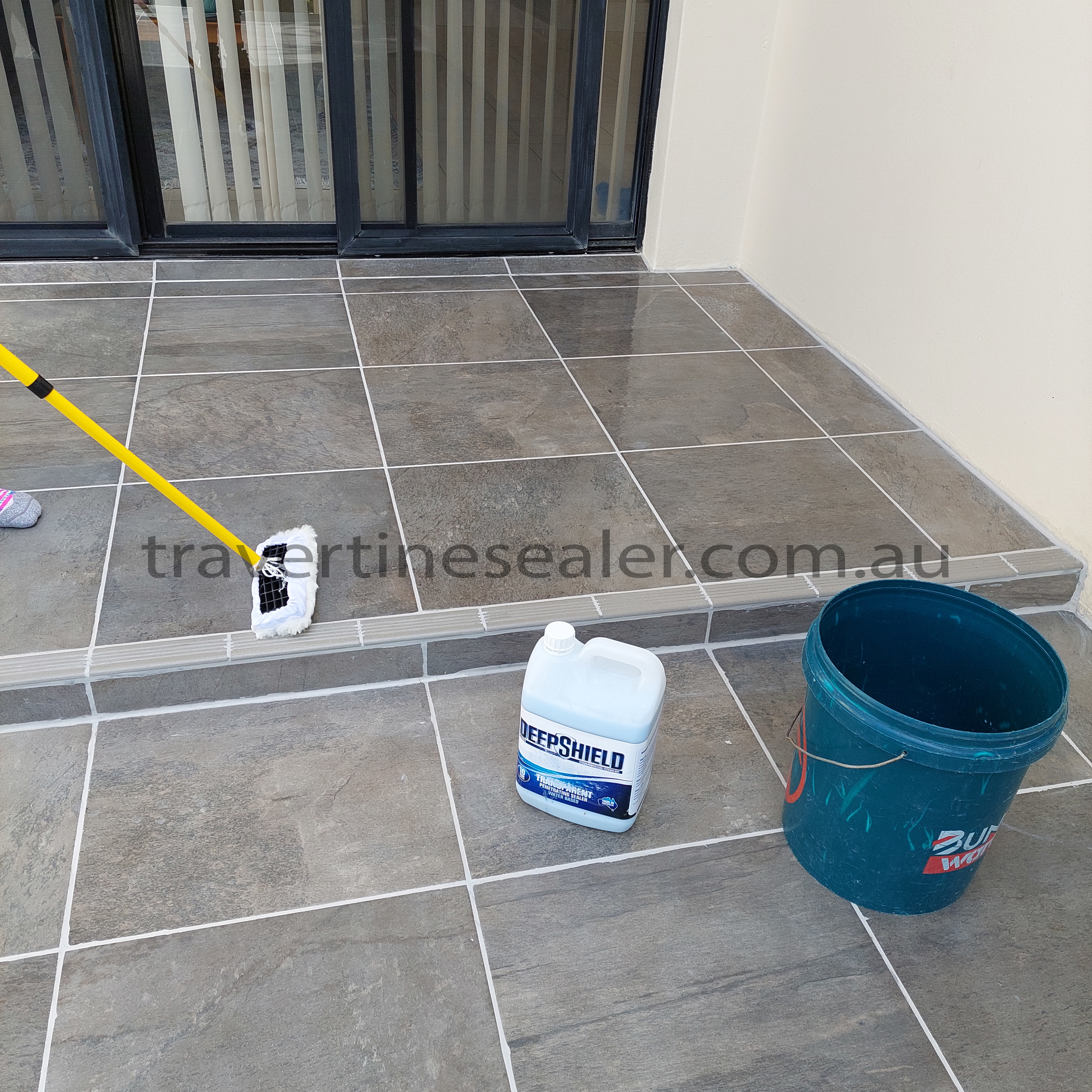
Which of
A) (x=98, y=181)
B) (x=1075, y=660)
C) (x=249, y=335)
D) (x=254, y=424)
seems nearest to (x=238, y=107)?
(x=98, y=181)

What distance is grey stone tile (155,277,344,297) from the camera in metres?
2.80

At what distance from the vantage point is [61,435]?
2.16 meters

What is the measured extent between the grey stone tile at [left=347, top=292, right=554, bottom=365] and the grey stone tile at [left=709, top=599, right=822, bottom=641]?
3.51 feet

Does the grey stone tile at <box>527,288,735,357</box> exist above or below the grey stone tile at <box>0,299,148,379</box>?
below

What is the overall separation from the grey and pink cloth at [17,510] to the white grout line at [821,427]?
1.74m

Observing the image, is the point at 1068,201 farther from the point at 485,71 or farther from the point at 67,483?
the point at 67,483

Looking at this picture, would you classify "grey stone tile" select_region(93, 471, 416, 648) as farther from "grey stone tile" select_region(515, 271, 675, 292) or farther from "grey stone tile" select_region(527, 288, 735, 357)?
"grey stone tile" select_region(515, 271, 675, 292)

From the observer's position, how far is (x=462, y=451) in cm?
219

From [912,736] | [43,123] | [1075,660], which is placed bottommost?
[1075,660]

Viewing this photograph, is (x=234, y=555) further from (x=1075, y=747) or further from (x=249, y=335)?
(x=1075, y=747)

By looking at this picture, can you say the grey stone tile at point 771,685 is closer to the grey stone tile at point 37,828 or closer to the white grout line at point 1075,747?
the white grout line at point 1075,747

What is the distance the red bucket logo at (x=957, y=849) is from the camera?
1256mm

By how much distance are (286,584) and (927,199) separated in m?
1.71

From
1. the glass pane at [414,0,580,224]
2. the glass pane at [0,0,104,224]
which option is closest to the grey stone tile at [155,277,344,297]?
the glass pane at [0,0,104,224]
